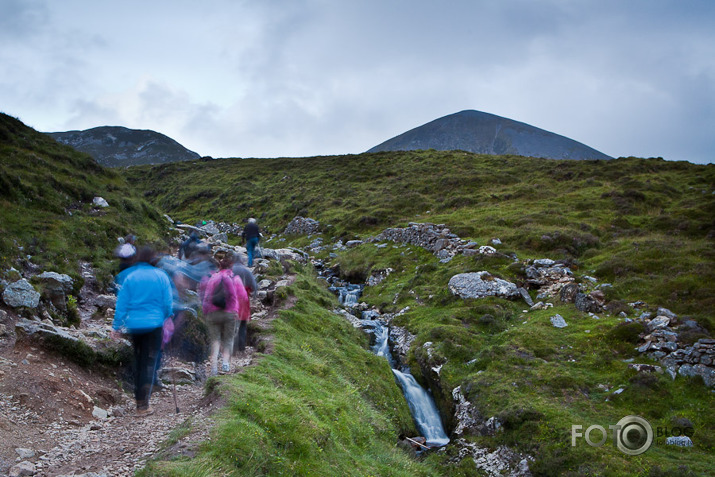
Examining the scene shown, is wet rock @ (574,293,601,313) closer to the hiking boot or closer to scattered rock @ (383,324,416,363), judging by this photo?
scattered rock @ (383,324,416,363)

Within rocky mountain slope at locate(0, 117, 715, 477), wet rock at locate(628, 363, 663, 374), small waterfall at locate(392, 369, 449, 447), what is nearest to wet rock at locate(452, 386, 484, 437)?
rocky mountain slope at locate(0, 117, 715, 477)

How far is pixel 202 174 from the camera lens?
88188 millimetres

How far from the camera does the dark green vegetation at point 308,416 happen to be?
719 cm

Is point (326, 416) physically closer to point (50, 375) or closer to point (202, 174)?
point (50, 375)

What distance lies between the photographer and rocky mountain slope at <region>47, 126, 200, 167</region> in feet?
577

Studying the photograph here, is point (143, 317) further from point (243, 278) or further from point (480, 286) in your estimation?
point (480, 286)

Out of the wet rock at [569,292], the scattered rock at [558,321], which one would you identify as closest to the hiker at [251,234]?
the scattered rock at [558,321]

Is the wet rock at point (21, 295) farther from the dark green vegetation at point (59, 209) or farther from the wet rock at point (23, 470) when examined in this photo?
the wet rock at point (23, 470)

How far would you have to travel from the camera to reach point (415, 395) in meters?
17.5

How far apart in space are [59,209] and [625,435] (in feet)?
80.2

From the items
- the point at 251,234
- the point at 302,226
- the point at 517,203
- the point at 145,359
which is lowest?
the point at 145,359

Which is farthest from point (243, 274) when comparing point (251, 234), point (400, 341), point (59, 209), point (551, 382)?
point (59, 209)

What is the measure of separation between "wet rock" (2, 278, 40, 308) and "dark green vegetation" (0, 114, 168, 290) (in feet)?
6.11

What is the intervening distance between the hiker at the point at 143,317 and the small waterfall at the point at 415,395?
10.7 metres
